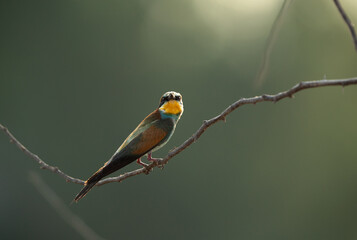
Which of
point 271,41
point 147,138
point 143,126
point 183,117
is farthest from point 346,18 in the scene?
point 183,117

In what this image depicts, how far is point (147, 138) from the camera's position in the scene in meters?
2.20

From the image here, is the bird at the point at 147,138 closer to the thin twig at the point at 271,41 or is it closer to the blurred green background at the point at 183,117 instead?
the thin twig at the point at 271,41

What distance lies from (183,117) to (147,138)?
1027 centimetres

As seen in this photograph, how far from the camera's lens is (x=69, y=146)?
11727 millimetres

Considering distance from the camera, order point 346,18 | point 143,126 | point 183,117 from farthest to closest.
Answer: point 183,117
point 143,126
point 346,18

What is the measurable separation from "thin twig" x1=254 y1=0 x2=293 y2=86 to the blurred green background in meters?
9.66

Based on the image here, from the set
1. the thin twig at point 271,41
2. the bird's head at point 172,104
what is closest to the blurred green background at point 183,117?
the bird's head at point 172,104

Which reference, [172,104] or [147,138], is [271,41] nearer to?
[147,138]

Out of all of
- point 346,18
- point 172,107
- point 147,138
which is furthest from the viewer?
point 172,107

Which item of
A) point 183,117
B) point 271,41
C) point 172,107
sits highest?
point 183,117

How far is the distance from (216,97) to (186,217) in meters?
3.10

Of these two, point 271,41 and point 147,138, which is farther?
point 147,138

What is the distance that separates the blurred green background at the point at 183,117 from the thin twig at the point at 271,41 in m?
9.66

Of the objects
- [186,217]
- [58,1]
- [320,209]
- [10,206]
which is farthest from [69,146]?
[320,209]
